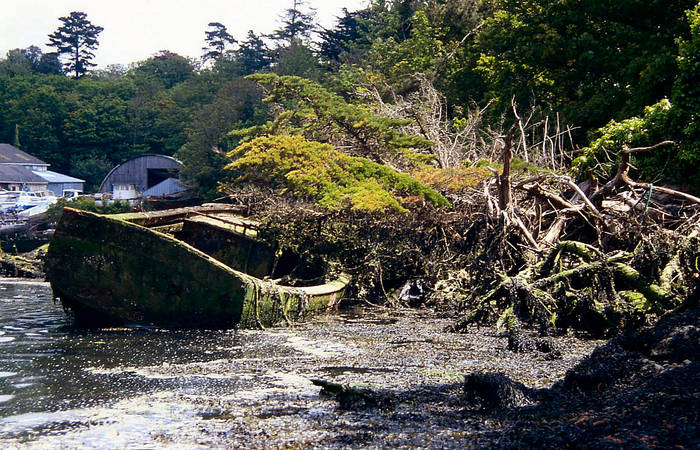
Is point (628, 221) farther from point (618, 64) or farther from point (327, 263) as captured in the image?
point (618, 64)

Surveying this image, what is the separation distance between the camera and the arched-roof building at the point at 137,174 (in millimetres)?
50750

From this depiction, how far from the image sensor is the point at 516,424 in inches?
219

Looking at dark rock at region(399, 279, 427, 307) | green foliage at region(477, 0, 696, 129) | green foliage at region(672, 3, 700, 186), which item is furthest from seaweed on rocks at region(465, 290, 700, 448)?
green foliage at region(477, 0, 696, 129)

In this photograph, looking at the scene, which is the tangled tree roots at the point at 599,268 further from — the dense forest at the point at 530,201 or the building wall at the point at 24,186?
the building wall at the point at 24,186

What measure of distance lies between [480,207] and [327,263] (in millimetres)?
4108

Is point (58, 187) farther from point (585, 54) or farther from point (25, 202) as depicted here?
point (585, 54)

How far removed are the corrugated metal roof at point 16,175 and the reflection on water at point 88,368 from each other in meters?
47.3

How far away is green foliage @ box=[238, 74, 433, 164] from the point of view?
764 inches

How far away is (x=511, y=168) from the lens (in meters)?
16.9

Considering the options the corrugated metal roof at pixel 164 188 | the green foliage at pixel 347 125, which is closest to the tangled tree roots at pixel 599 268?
the green foliage at pixel 347 125

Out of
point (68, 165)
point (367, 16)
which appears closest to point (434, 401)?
point (367, 16)

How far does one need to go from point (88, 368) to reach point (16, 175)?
177ft

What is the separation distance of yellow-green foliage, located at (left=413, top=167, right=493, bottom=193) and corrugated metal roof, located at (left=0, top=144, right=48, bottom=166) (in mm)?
51151

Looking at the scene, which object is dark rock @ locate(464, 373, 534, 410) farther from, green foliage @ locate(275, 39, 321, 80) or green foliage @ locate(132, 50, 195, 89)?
green foliage @ locate(132, 50, 195, 89)
